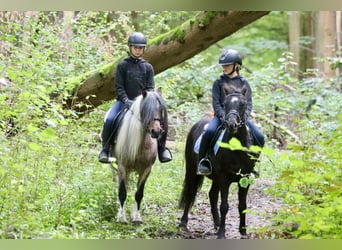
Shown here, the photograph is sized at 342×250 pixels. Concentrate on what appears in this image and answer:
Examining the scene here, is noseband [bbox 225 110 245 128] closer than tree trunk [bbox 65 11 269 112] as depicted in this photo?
Yes

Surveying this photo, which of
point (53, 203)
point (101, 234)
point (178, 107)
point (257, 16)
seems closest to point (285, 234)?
point (101, 234)

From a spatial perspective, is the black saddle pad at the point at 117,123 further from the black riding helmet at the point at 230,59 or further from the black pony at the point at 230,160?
the black riding helmet at the point at 230,59

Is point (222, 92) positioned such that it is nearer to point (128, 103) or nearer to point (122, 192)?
point (128, 103)

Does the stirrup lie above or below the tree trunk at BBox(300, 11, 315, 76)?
below

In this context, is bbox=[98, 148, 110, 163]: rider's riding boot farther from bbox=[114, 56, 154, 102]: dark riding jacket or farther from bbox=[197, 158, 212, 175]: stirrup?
bbox=[197, 158, 212, 175]: stirrup

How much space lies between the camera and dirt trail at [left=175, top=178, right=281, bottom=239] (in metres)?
5.54

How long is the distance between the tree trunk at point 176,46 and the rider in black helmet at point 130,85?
1.39 ft

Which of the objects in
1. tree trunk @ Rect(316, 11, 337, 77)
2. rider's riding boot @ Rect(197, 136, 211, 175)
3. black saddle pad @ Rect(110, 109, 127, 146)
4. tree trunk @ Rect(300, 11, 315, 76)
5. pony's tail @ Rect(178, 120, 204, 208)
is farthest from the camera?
tree trunk @ Rect(300, 11, 315, 76)

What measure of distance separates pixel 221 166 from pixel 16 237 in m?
2.03

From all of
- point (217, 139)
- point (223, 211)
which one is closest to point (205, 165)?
point (217, 139)

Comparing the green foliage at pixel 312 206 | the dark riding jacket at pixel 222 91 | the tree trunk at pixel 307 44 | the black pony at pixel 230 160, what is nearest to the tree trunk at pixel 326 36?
the tree trunk at pixel 307 44

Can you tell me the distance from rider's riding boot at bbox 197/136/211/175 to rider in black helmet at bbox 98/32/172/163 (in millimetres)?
411

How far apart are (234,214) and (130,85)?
6.16ft

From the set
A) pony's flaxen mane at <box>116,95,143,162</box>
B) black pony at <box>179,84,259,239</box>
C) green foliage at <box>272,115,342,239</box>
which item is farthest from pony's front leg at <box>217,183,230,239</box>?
pony's flaxen mane at <box>116,95,143,162</box>
